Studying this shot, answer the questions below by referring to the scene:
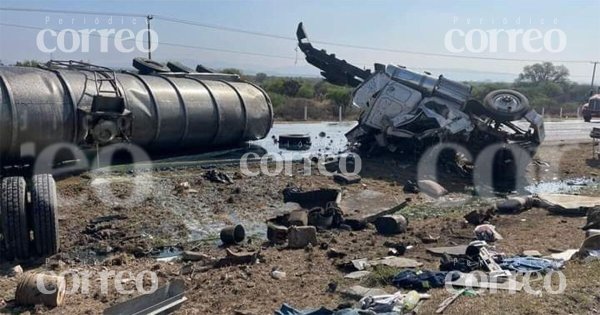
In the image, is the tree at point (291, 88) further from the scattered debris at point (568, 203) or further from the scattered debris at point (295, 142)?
the scattered debris at point (568, 203)

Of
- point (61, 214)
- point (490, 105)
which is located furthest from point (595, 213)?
point (61, 214)

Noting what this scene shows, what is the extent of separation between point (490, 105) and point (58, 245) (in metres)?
9.37

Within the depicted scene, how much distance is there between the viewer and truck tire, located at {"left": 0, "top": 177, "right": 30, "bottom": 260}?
18.7 feet

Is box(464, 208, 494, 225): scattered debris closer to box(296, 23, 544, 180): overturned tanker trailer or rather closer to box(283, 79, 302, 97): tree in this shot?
box(296, 23, 544, 180): overturned tanker trailer

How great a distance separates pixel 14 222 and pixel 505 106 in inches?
393

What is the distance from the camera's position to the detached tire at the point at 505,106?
1248 cm

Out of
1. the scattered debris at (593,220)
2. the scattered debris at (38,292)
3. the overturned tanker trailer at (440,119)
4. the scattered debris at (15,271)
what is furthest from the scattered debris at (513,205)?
the scattered debris at (15,271)

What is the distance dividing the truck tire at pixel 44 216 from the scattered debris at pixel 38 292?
102cm

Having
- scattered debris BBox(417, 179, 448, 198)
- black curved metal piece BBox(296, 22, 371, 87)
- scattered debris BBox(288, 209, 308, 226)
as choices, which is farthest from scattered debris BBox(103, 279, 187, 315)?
black curved metal piece BBox(296, 22, 371, 87)

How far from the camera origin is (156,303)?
4578mm

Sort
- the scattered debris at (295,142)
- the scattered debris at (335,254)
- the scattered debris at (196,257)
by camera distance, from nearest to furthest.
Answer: the scattered debris at (196,257) → the scattered debris at (335,254) → the scattered debris at (295,142)

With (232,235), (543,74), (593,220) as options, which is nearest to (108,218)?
(232,235)

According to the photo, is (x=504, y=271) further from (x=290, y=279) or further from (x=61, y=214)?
(x=61, y=214)

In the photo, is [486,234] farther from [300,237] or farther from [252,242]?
[252,242]
